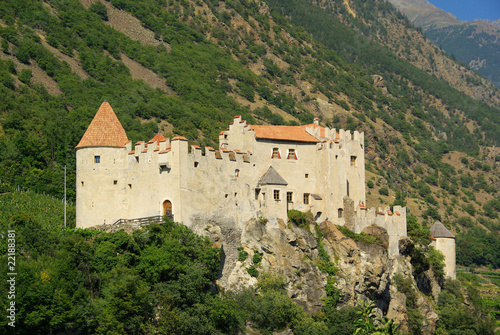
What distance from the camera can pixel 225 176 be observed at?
70.9 m

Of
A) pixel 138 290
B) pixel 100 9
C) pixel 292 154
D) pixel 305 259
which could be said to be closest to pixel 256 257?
pixel 305 259

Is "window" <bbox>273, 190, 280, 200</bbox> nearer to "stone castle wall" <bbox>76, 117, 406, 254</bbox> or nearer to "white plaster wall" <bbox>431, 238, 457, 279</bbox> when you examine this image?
"stone castle wall" <bbox>76, 117, 406, 254</bbox>

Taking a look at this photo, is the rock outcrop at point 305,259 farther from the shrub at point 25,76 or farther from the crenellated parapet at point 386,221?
the shrub at point 25,76

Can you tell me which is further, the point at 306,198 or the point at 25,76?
the point at 25,76

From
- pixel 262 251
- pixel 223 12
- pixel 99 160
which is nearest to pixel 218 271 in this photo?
pixel 262 251

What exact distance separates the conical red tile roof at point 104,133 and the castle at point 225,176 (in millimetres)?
96

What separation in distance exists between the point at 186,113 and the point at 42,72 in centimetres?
2764

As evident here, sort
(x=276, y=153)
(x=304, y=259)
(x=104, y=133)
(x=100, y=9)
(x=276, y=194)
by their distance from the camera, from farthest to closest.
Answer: (x=100, y=9) → (x=276, y=153) → (x=304, y=259) → (x=276, y=194) → (x=104, y=133)

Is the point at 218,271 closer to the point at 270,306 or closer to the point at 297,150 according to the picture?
the point at 270,306

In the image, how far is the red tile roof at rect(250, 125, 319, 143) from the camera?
76.4 metres

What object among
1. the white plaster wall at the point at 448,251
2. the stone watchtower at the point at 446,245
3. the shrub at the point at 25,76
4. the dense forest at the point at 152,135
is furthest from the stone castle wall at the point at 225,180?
the shrub at the point at 25,76

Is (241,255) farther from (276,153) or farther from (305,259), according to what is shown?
(276,153)

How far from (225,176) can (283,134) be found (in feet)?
33.1

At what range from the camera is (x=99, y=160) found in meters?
70.1
